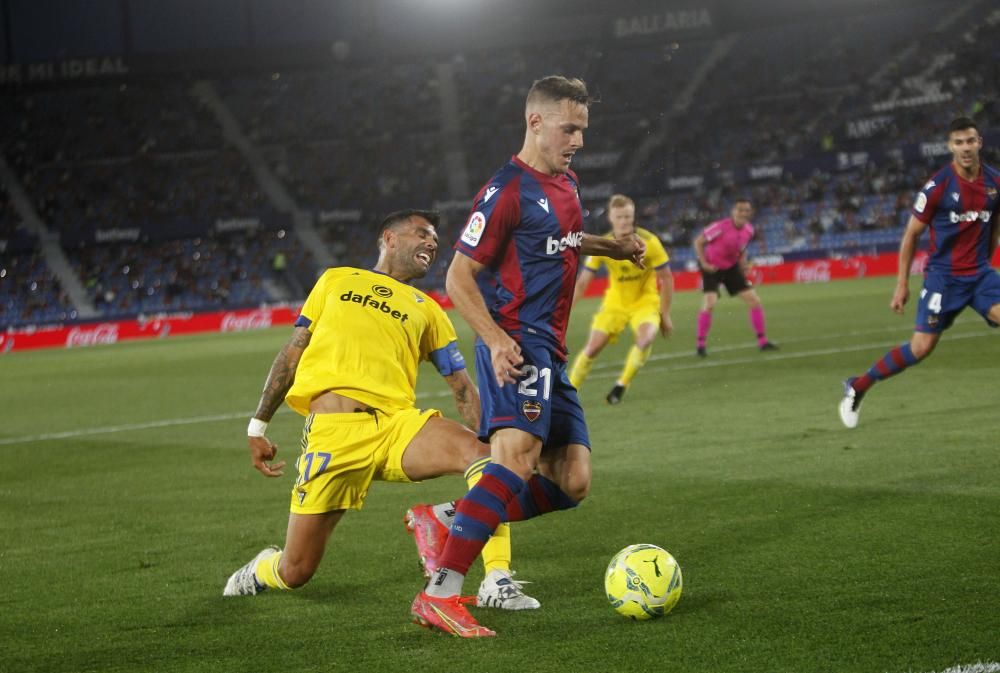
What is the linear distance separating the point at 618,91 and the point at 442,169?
835cm

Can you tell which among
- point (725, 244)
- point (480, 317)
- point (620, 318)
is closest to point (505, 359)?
point (480, 317)

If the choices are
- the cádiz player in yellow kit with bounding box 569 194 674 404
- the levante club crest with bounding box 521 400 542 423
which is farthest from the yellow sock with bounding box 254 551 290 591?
the cádiz player in yellow kit with bounding box 569 194 674 404

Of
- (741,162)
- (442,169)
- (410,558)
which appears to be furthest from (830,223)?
(410,558)

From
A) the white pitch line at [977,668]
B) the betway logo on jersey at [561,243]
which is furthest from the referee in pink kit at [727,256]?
the white pitch line at [977,668]

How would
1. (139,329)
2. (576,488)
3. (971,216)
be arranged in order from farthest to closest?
(139,329) < (971,216) < (576,488)

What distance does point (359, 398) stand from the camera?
564cm

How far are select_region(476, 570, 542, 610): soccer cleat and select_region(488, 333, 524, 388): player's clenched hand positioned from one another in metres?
0.99

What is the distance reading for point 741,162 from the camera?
48500mm

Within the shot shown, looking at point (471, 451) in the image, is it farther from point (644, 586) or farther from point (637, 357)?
point (637, 357)

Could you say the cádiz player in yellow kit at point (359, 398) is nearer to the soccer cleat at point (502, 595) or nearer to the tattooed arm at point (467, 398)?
the tattooed arm at point (467, 398)

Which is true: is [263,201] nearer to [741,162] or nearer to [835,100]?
[741,162]

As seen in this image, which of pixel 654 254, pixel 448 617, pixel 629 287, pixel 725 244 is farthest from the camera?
pixel 725 244

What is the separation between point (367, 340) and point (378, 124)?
164 ft

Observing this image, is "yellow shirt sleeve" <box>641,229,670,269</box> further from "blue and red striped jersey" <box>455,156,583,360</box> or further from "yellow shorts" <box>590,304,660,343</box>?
"blue and red striped jersey" <box>455,156,583,360</box>
